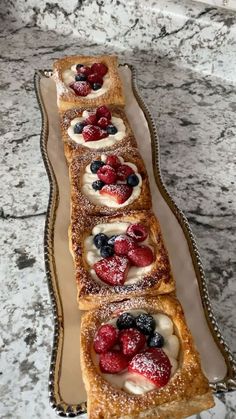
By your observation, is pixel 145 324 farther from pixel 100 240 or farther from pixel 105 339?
pixel 100 240

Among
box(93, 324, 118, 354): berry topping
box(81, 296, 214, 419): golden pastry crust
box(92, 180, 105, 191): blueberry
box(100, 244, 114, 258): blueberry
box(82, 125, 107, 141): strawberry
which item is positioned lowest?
box(81, 296, 214, 419): golden pastry crust

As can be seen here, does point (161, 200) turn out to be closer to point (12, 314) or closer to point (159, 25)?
point (12, 314)

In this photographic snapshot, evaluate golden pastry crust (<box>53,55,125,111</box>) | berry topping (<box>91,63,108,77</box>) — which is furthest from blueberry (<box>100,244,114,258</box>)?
berry topping (<box>91,63,108,77</box>)

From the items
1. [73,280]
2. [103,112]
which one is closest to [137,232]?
[73,280]

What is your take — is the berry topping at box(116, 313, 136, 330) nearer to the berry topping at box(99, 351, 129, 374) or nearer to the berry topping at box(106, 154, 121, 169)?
the berry topping at box(99, 351, 129, 374)

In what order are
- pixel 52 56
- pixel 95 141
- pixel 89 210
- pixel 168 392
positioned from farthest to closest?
pixel 52 56
pixel 95 141
pixel 89 210
pixel 168 392

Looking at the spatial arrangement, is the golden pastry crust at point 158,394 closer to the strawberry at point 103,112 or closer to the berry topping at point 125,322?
the berry topping at point 125,322

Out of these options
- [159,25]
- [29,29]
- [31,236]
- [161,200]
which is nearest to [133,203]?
[161,200]
